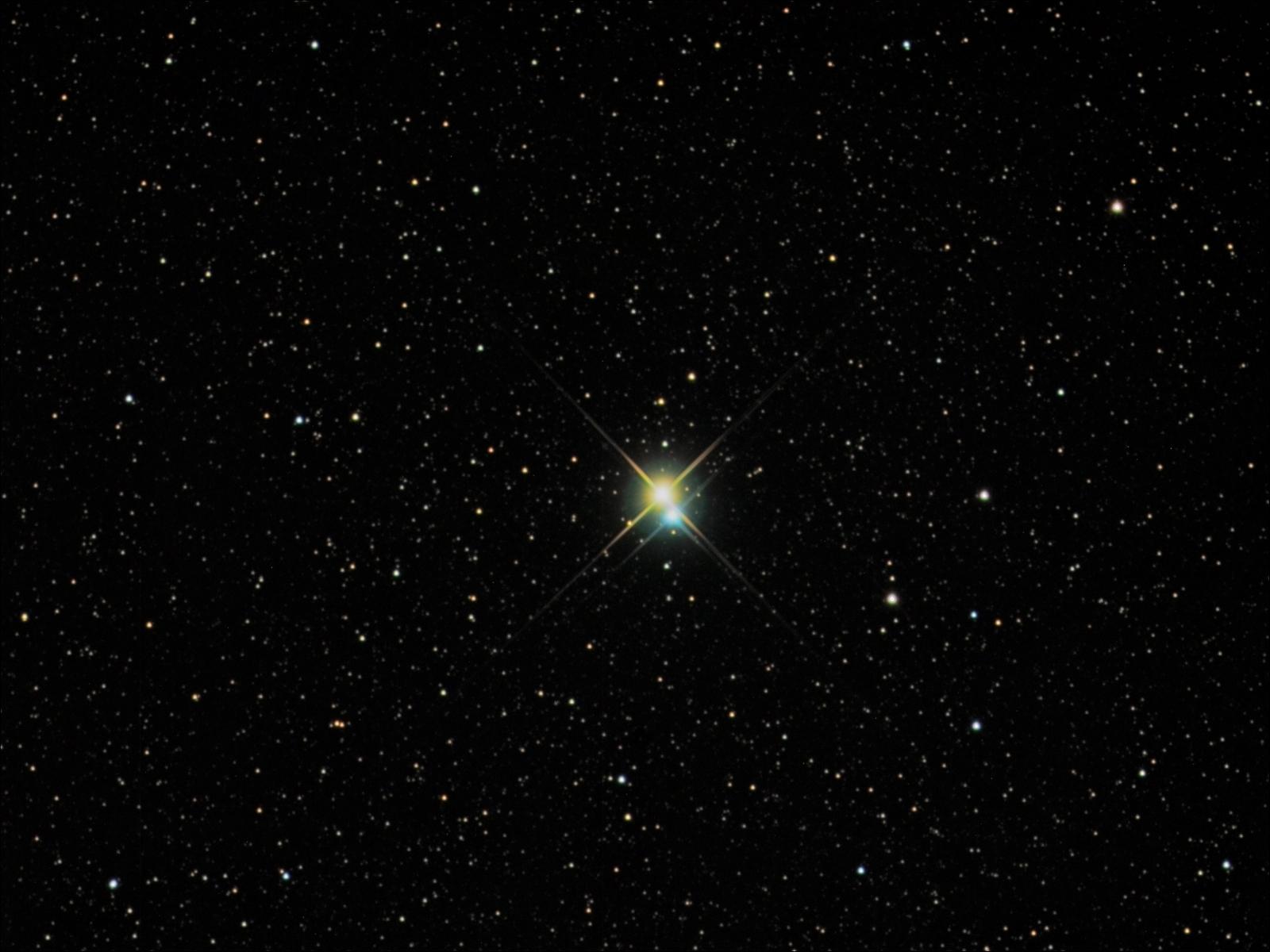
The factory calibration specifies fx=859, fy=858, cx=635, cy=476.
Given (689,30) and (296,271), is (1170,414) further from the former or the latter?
(296,271)

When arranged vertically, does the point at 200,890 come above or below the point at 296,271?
below

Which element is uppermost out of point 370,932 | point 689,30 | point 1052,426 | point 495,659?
point 689,30

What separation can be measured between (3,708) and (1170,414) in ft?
1.73

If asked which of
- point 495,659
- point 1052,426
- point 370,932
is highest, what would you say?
point 1052,426

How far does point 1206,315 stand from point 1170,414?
5cm

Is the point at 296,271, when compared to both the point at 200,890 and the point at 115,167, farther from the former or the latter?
the point at 200,890

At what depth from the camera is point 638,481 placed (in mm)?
366

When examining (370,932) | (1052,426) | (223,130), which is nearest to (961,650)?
(1052,426)

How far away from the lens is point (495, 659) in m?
0.37

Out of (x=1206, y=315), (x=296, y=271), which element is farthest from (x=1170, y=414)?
(x=296, y=271)

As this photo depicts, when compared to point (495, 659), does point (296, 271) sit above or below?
above

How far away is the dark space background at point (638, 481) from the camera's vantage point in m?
0.37

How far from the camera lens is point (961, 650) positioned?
369 millimetres

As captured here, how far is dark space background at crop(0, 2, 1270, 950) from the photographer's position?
1.20 ft
